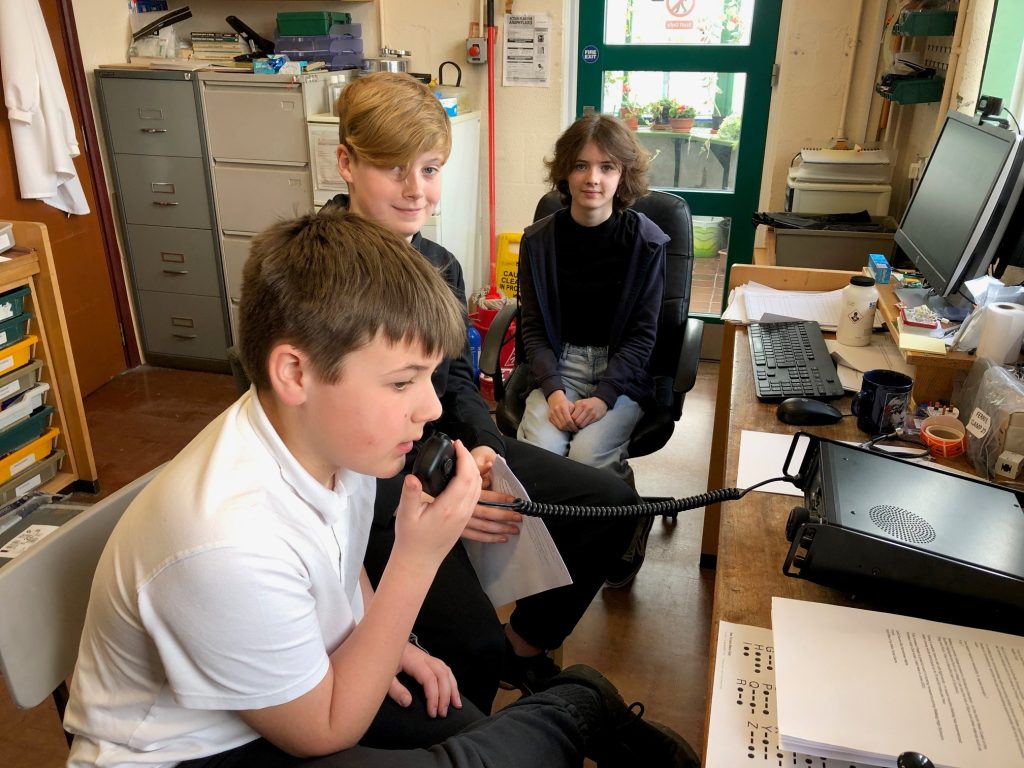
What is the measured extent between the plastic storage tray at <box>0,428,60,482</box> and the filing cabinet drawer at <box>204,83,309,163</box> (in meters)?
1.35

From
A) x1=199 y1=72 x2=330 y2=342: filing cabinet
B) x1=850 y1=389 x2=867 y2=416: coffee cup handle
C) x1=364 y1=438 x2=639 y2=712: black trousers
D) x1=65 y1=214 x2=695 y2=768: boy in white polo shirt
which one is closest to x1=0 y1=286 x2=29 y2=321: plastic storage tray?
x1=199 y1=72 x2=330 y2=342: filing cabinet

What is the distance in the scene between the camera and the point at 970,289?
159 cm

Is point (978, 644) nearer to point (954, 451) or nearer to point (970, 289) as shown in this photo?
point (954, 451)

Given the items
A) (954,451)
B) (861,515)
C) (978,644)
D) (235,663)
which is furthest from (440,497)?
(954,451)

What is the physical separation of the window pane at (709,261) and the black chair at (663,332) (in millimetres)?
1329

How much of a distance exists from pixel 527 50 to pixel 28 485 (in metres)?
2.48

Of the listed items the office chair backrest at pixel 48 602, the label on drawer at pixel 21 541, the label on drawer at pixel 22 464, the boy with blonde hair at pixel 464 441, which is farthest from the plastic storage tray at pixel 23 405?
the office chair backrest at pixel 48 602

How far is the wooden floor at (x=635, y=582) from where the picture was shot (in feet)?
5.82

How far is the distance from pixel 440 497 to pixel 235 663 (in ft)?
1.01

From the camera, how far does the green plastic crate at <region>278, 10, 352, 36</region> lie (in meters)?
3.31

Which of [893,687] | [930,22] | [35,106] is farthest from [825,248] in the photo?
[35,106]

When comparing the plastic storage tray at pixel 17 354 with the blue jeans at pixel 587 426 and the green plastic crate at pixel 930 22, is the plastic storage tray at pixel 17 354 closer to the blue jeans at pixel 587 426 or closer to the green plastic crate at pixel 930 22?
the blue jeans at pixel 587 426

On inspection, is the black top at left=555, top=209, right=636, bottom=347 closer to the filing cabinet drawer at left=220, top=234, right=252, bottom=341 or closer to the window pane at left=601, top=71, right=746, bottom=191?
the window pane at left=601, top=71, right=746, bottom=191

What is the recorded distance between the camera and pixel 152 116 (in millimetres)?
3330
